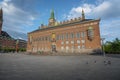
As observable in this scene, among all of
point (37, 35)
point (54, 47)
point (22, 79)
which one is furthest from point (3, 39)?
point (22, 79)

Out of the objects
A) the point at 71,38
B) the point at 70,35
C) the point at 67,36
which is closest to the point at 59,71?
the point at 71,38

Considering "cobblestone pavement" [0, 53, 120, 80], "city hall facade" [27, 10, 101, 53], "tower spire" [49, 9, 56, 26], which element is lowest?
"cobblestone pavement" [0, 53, 120, 80]

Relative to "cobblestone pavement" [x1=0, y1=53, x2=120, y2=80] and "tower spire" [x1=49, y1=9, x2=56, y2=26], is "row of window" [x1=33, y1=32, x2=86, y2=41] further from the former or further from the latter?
"cobblestone pavement" [x1=0, y1=53, x2=120, y2=80]

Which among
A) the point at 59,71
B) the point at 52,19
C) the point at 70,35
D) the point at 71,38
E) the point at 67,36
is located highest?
the point at 52,19

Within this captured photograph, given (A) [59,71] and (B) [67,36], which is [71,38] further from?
(A) [59,71]

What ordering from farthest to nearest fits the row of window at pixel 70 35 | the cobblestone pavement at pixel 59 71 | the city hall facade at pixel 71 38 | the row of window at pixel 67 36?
the row of window at pixel 67 36 < the row of window at pixel 70 35 < the city hall facade at pixel 71 38 < the cobblestone pavement at pixel 59 71

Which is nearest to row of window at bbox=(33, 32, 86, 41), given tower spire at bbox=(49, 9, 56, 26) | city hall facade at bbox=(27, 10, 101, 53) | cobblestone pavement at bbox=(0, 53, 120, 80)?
city hall facade at bbox=(27, 10, 101, 53)

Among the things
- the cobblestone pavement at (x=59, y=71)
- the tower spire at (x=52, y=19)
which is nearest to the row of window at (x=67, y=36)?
the tower spire at (x=52, y=19)

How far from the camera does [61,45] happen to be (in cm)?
6125

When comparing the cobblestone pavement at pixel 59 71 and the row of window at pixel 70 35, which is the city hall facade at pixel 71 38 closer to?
the row of window at pixel 70 35

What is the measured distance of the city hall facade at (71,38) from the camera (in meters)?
50.0

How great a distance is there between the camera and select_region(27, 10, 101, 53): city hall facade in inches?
1969

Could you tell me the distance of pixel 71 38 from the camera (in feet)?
190

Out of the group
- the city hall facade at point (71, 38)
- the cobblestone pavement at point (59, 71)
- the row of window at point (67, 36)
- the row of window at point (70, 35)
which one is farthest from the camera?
the row of window at point (67, 36)
